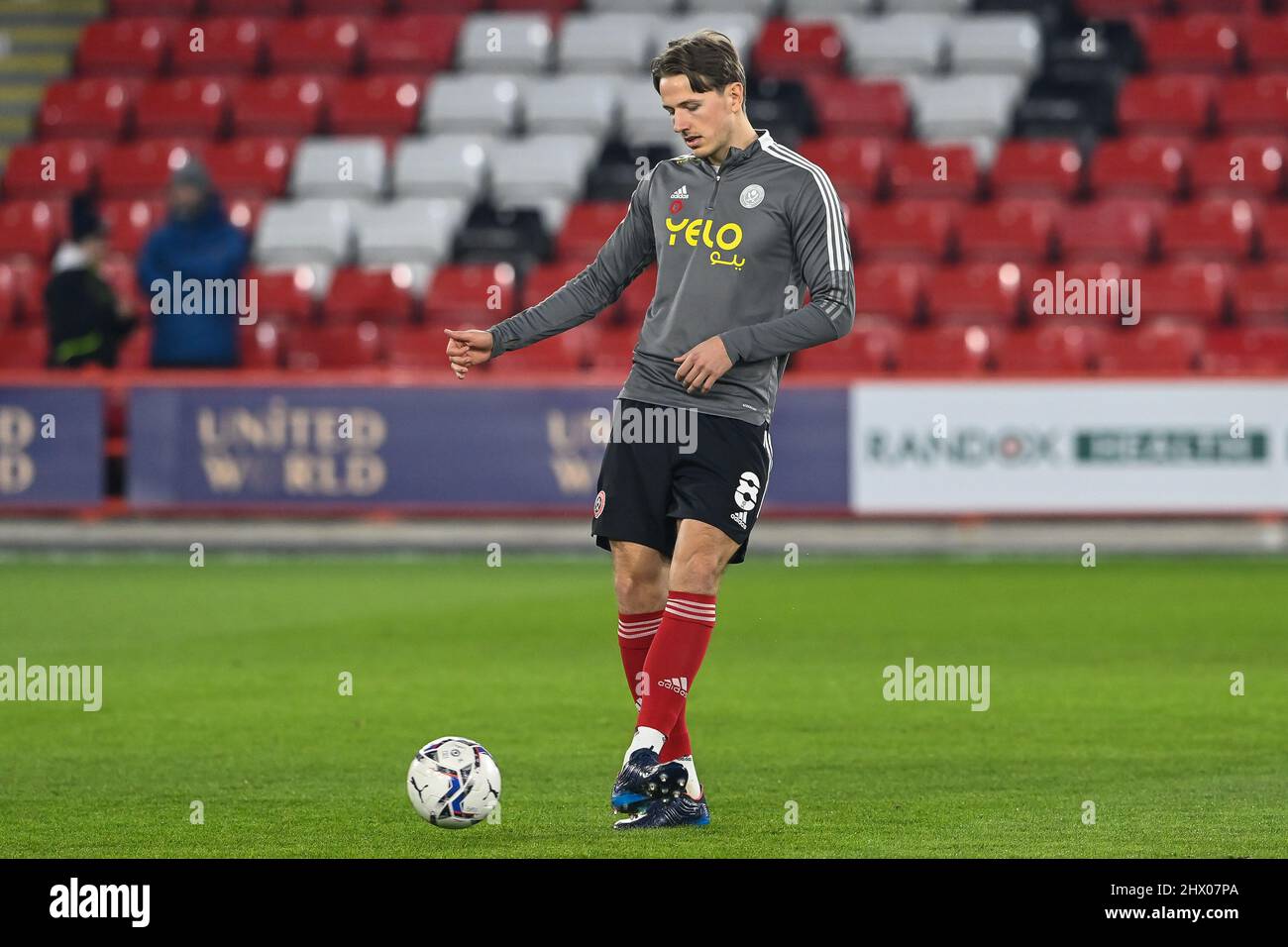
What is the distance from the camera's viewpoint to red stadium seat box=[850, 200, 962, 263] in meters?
18.7

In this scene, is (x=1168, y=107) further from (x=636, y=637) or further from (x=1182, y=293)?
(x=636, y=637)

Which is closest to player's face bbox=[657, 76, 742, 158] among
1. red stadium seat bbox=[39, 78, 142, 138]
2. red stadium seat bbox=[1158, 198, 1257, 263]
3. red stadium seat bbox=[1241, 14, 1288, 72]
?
red stadium seat bbox=[1158, 198, 1257, 263]

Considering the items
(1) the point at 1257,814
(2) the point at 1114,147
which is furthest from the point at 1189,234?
(1) the point at 1257,814

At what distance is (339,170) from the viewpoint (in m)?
20.3

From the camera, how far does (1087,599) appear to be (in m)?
13.0

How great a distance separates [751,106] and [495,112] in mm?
2832

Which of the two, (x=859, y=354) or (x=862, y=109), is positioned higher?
(x=862, y=109)

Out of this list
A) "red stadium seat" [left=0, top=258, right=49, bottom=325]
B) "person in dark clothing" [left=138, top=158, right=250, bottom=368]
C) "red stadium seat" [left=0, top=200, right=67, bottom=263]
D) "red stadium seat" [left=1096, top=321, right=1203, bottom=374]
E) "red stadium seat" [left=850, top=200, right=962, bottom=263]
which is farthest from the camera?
"red stadium seat" [left=0, top=200, right=67, bottom=263]

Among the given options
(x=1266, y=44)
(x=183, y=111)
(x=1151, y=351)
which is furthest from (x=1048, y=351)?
(x=183, y=111)

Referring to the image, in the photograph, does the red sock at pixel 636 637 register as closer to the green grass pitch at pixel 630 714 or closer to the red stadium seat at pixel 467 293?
the green grass pitch at pixel 630 714

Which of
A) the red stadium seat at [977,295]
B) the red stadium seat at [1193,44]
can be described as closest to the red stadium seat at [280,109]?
the red stadium seat at [977,295]

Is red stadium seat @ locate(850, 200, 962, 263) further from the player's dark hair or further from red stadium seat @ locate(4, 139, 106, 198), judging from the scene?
the player's dark hair

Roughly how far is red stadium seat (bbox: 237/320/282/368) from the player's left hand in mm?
12517

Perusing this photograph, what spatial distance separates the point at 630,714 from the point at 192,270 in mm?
9304
